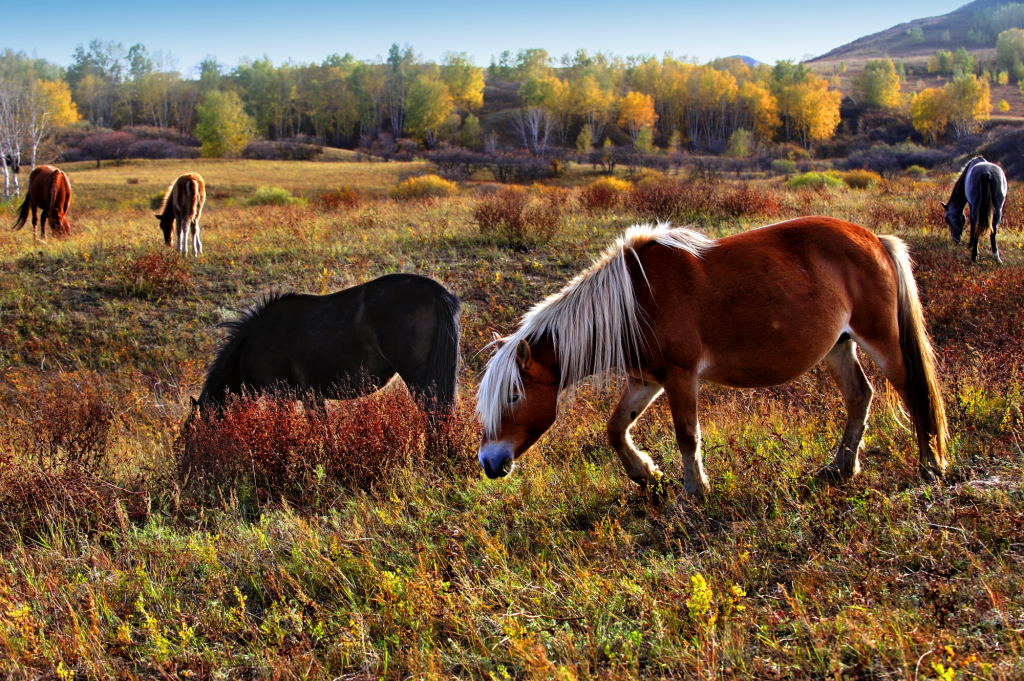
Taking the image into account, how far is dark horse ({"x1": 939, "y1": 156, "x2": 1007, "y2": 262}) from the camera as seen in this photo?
39.3ft

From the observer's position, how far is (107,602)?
11.0 feet

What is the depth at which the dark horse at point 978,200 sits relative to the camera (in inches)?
472

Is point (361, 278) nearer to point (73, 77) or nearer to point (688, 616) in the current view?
point (688, 616)

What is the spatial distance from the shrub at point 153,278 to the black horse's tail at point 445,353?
7850 millimetres

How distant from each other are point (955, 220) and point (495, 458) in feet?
42.6

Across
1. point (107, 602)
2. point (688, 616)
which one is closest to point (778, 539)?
point (688, 616)

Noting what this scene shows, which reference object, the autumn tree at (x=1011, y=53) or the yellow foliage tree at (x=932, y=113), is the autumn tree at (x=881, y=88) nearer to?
the yellow foliage tree at (x=932, y=113)

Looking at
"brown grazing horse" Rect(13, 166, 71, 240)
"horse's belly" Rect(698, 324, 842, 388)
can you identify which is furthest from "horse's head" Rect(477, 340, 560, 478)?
Result: "brown grazing horse" Rect(13, 166, 71, 240)

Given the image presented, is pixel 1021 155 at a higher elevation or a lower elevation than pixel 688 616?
higher

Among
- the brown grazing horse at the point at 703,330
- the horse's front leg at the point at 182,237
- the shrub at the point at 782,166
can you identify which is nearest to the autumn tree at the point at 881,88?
the shrub at the point at 782,166

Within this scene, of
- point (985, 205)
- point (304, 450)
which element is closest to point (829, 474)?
point (304, 450)

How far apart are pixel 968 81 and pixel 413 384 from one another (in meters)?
88.4

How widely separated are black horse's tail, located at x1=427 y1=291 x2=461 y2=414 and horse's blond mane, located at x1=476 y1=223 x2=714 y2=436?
5.88ft

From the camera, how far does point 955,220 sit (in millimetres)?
13094
